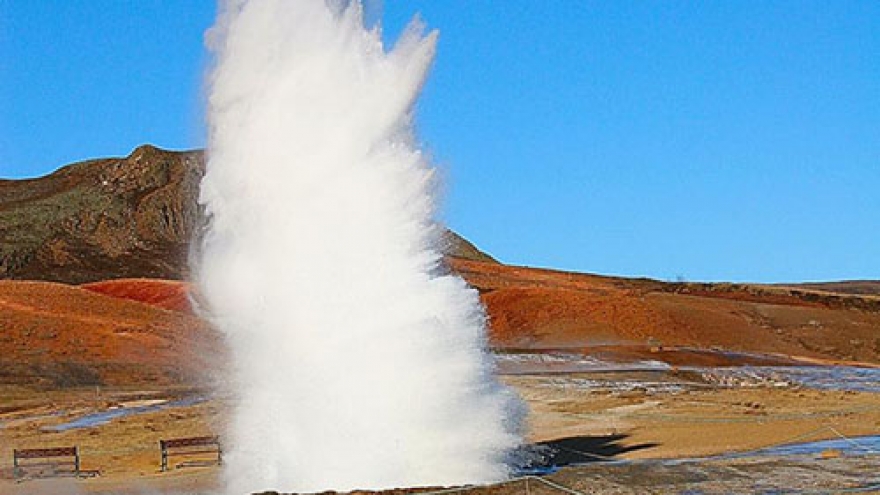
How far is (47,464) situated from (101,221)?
7374 cm

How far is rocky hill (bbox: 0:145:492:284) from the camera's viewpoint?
79.6 metres

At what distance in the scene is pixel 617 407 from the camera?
25406mm

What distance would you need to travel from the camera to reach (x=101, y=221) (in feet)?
294

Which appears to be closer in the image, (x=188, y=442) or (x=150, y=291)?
(x=188, y=442)

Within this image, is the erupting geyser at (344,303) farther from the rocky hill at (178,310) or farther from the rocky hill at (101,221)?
the rocky hill at (101,221)

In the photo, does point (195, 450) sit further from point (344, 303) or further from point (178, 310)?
point (178, 310)

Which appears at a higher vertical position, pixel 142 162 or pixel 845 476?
pixel 142 162

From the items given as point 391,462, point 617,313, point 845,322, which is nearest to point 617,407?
point 391,462

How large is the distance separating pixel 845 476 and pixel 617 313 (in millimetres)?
40981

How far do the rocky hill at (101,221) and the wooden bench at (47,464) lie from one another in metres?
52.1

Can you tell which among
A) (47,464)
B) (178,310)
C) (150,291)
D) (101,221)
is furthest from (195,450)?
(101,221)

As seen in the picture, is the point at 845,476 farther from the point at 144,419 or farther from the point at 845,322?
the point at 845,322

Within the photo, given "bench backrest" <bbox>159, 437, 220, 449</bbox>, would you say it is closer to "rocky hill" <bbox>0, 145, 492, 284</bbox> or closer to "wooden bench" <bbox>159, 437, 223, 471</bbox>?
"wooden bench" <bbox>159, 437, 223, 471</bbox>

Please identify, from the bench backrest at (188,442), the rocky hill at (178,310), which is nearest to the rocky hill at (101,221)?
the rocky hill at (178,310)
